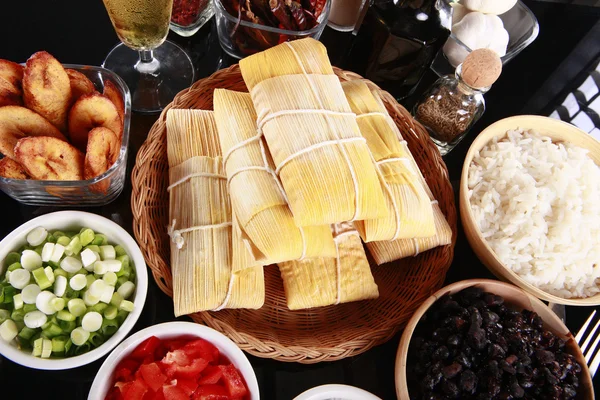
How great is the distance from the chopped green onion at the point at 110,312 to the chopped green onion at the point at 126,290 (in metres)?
0.03

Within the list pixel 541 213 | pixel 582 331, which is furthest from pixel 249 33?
pixel 582 331

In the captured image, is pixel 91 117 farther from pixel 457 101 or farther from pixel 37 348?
pixel 457 101

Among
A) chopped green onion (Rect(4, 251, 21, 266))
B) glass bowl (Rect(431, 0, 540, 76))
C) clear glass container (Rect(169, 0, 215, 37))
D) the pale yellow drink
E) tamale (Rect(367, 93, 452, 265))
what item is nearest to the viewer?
chopped green onion (Rect(4, 251, 21, 266))

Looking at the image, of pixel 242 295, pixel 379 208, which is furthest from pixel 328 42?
pixel 242 295

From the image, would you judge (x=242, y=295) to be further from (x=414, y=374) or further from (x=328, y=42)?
(x=328, y=42)

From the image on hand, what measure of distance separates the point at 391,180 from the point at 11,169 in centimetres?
82

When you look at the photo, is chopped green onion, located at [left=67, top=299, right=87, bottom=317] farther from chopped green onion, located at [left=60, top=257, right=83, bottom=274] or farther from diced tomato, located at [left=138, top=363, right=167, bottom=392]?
diced tomato, located at [left=138, top=363, right=167, bottom=392]

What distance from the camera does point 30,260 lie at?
93 centimetres

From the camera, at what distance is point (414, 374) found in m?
0.95

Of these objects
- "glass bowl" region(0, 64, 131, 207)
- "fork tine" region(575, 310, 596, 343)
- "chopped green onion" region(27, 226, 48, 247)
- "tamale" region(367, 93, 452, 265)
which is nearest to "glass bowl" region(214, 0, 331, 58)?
"glass bowl" region(0, 64, 131, 207)

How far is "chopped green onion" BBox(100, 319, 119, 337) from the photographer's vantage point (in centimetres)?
92

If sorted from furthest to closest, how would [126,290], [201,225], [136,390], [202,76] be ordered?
[202,76] < [201,225] < [126,290] < [136,390]

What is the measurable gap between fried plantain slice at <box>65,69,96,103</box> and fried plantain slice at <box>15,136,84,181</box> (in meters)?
0.15

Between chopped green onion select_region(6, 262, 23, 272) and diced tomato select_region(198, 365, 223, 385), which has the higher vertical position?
diced tomato select_region(198, 365, 223, 385)
